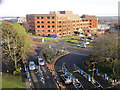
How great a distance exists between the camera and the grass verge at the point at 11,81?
17.3m

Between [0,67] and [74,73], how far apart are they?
13317mm

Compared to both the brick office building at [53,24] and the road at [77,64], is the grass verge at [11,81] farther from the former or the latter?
the brick office building at [53,24]

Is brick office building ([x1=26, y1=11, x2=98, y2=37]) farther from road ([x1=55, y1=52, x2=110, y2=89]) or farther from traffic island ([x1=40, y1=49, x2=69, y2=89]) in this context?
road ([x1=55, y1=52, x2=110, y2=89])

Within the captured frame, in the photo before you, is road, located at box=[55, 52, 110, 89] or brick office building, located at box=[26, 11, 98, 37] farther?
brick office building, located at box=[26, 11, 98, 37]

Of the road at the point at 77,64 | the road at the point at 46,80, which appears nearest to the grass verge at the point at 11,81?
A: the road at the point at 46,80

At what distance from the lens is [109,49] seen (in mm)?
22828

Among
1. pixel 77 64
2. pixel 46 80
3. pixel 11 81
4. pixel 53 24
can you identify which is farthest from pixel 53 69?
pixel 53 24

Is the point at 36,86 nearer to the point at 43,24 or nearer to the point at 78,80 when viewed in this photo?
the point at 78,80

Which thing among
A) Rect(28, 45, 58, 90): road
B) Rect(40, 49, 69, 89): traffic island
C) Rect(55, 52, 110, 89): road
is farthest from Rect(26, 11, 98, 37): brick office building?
Rect(28, 45, 58, 90): road

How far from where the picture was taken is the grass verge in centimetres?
1726

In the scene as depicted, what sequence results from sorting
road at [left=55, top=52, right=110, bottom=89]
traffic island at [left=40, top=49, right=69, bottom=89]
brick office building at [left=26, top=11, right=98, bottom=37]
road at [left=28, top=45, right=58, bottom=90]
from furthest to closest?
brick office building at [left=26, top=11, right=98, bottom=37] < road at [left=55, top=52, right=110, bottom=89] < traffic island at [left=40, top=49, right=69, bottom=89] < road at [left=28, top=45, right=58, bottom=90]

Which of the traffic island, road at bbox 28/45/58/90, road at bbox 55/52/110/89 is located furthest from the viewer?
road at bbox 55/52/110/89

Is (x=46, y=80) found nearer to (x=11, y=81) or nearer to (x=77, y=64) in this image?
(x=11, y=81)

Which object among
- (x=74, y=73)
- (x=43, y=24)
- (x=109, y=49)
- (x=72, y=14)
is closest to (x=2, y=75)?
(x=74, y=73)
